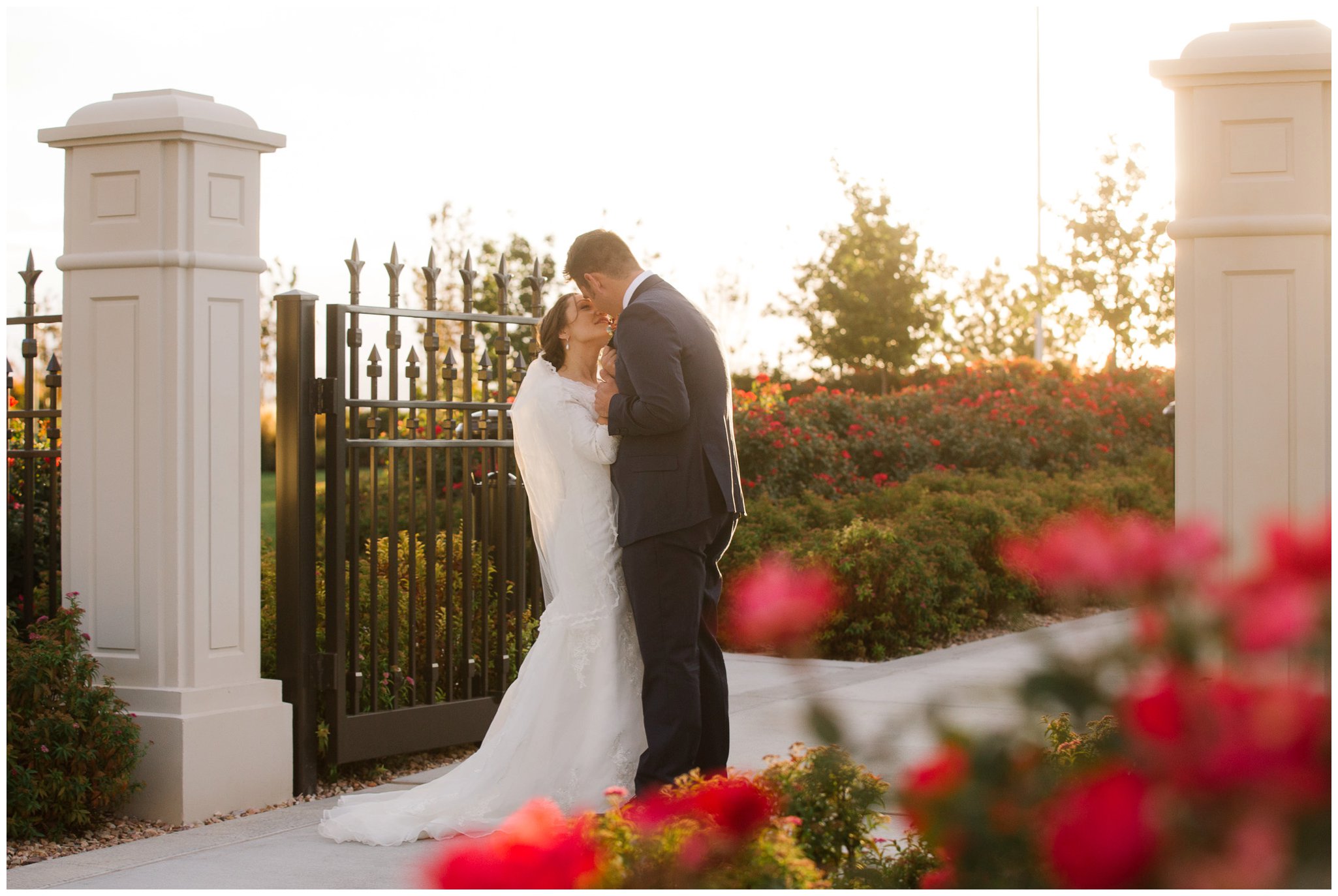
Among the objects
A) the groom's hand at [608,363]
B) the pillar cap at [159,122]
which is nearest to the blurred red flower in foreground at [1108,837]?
the groom's hand at [608,363]

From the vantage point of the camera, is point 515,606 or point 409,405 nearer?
point 409,405

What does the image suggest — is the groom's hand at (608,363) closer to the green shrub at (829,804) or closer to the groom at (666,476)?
the groom at (666,476)

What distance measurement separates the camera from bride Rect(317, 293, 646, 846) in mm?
4531

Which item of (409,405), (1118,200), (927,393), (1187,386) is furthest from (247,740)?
(1118,200)

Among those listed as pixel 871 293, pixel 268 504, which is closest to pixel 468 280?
pixel 268 504

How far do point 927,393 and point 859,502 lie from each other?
5213 millimetres

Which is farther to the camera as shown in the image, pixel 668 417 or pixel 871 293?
pixel 871 293

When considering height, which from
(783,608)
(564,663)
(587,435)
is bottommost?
(564,663)

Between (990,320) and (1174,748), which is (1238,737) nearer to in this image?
(1174,748)

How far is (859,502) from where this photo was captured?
1111 centimetres

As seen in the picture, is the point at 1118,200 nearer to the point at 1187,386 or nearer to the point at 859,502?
the point at 859,502

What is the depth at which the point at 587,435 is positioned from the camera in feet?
15.3

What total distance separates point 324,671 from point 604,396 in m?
1.61

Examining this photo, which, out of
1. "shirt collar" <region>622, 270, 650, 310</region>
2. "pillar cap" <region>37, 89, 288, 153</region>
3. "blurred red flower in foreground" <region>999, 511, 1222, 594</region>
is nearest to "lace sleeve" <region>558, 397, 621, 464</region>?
"shirt collar" <region>622, 270, 650, 310</region>
